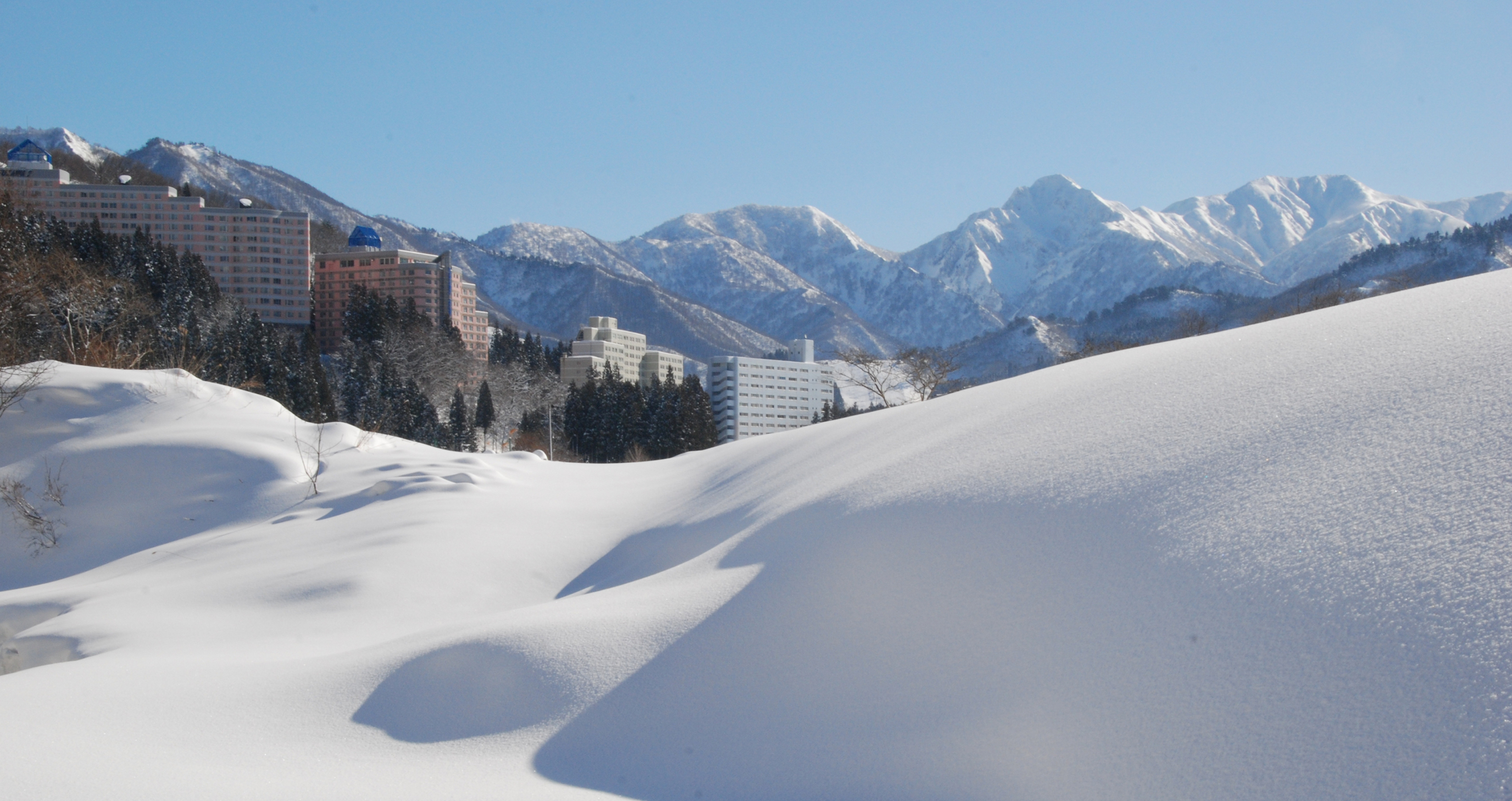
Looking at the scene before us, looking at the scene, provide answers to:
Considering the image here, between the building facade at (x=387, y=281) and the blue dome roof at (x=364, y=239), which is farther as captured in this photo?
the blue dome roof at (x=364, y=239)

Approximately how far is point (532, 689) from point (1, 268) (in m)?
28.5

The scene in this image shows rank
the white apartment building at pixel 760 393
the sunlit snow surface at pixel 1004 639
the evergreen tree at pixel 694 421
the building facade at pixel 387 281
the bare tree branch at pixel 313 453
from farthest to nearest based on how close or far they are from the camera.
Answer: the white apartment building at pixel 760 393 < the building facade at pixel 387 281 < the evergreen tree at pixel 694 421 < the bare tree branch at pixel 313 453 < the sunlit snow surface at pixel 1004 639

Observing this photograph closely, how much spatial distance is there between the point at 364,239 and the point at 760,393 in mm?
55914

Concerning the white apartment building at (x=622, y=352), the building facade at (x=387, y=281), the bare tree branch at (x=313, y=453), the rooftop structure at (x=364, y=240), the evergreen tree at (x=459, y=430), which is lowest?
the evergreen tree at (x=459, y=430)

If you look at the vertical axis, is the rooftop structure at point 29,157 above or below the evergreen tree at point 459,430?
above

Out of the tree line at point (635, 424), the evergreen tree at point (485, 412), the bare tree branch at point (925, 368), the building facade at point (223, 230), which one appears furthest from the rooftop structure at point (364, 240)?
the bare tree branch at point (925, 368)

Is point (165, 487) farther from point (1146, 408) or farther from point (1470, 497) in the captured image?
point (1470, 497)

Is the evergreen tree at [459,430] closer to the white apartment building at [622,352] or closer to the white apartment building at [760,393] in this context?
the white apartment building at [760,393]

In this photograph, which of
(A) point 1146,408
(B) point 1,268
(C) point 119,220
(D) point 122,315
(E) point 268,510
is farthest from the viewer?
(C) point 119,220

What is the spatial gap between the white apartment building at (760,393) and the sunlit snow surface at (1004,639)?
3808 inches

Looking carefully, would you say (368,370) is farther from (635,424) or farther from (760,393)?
(760,393)

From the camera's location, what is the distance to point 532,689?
5.80m

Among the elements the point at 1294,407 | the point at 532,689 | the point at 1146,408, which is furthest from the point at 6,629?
the point at 1294,407

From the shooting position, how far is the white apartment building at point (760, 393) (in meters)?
107
